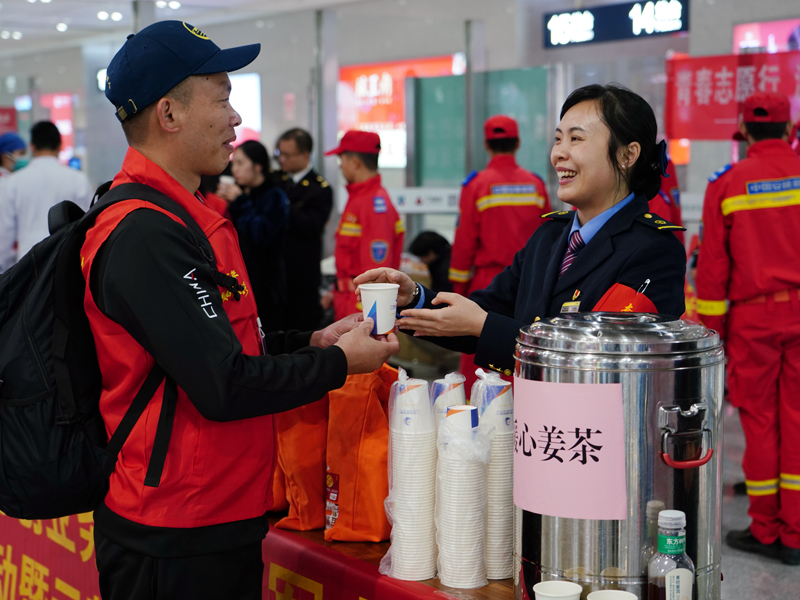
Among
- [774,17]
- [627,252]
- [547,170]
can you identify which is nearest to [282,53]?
[547,170]

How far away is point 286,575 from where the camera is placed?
1.95 metres

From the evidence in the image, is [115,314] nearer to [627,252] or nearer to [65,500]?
[65,500]

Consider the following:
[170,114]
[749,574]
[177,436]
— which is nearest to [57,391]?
[177,436]

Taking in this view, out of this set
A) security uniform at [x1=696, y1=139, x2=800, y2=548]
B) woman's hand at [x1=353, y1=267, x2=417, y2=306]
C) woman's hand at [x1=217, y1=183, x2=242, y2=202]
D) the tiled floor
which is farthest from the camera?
woman's hand at [x1=217, y1=183, x2=242, y2=202]

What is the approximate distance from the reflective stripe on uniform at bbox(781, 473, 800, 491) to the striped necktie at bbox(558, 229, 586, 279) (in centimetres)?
225

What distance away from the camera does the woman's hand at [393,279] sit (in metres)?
1.92

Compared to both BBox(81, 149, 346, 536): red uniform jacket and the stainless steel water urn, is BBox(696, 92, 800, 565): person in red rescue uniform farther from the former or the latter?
BBox(81, 149, 346, 536): red uniform jacket

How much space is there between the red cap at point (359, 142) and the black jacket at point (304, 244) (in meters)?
0.74

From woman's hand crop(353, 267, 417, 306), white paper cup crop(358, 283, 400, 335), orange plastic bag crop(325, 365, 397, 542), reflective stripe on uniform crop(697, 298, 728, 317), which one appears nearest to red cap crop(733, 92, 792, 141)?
reflective stripe on uniform crop(697, 298, 728, 317)

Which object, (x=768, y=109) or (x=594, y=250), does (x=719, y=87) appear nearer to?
(x=768, y=109)

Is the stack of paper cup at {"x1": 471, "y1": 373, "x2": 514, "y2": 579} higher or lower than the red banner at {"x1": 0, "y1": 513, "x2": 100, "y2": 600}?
higher

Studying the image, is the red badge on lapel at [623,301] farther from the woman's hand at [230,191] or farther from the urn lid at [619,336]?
the woman's hand at [230,191]

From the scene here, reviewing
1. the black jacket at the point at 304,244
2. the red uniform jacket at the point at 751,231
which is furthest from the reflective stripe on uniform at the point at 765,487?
the black jacket at the point at 304,244

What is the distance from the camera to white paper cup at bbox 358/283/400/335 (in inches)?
65.4
